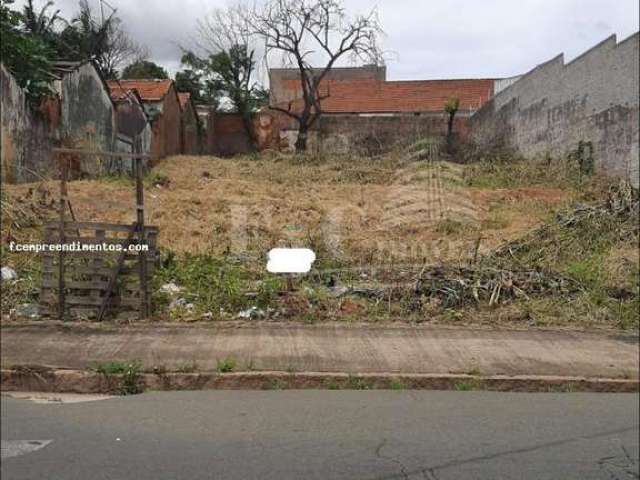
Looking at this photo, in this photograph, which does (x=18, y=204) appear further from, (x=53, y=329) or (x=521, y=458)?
(x=521, y=458)

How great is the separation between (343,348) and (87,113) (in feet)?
7.78

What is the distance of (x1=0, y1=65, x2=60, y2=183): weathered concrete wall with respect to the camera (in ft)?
5.61

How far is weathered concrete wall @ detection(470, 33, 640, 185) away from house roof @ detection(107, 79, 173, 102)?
21.2ft

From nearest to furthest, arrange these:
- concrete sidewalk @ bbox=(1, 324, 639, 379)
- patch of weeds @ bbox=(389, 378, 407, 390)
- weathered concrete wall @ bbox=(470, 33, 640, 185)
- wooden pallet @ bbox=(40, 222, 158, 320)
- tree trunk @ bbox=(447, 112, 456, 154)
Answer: concrete sidewalk @ bbox=(1, 324, 639, 379), patch of weeds @ bbox=(389, 378, 407, 390), wooden pallet @ bbox=(40, 222, 158, 320), weathered concrete wall @ bbox=(470, 33, 640, 185), tree trunk @ bbox=(447, 112, 456, 154)

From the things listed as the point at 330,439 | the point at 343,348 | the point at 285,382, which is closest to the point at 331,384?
the point at 285,382

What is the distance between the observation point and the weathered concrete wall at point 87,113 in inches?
92.0

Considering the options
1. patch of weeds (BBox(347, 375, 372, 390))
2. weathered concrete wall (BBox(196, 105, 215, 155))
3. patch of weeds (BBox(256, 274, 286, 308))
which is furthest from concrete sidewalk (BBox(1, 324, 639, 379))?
weathered concrete wall (BBox(196, 105, 215, 155))

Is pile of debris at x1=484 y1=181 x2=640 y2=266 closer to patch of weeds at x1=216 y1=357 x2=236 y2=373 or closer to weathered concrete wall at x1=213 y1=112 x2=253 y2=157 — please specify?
patch of weeds at x1=216 y1=357 x2=236 y2=373

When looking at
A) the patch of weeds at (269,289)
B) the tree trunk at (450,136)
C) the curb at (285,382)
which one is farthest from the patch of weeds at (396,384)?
the tree trunk at (450,136)

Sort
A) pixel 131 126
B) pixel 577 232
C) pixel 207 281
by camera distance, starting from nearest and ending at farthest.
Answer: pixel 131 126 → pixel 207 281 → pixel 577 232

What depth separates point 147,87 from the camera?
7.89ft

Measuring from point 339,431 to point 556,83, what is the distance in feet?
41.9

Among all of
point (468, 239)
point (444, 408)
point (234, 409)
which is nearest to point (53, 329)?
point (234, 409)

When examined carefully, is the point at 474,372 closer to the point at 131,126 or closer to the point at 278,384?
the point at 278,384
